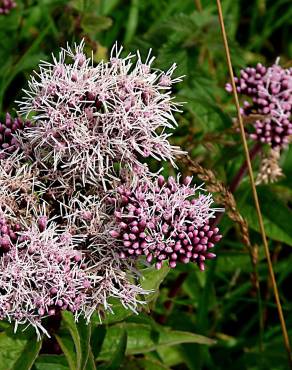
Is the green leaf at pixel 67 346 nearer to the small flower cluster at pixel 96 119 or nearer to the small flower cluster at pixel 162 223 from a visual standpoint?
the small flower cluster at pixel 162 223

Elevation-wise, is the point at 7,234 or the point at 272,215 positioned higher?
the point at 7,234

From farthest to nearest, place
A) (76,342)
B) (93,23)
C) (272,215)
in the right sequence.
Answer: (93,23)
(272,215)
(76,342)

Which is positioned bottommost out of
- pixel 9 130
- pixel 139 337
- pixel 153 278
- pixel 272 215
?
pixel 139 337

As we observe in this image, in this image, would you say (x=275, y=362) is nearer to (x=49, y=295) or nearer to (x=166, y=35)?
(x=49, y=295)

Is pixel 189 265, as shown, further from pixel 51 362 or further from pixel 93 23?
pixel 93 23

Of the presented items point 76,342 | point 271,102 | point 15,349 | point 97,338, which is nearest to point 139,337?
point 97,338
